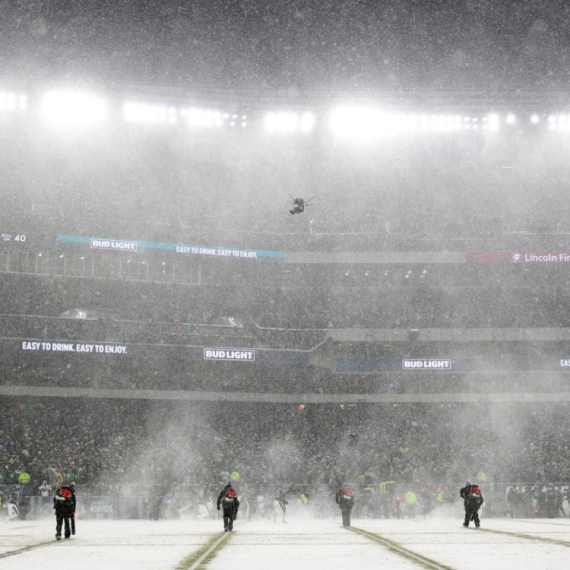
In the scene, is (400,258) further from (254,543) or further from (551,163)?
(254,543)

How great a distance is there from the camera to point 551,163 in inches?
1982

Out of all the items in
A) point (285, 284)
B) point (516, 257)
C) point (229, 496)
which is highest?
point (516, 257)

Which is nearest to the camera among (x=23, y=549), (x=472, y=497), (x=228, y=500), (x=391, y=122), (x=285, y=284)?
(x=23, y=549)

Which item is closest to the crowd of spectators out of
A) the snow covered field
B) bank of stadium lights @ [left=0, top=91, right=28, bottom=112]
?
the snow covered field

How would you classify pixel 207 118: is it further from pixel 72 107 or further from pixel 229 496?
pixel 229 496

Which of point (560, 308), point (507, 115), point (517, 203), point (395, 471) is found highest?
point (507, 115)

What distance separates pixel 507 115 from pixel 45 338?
32.2 m

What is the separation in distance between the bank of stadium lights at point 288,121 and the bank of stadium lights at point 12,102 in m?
15.0

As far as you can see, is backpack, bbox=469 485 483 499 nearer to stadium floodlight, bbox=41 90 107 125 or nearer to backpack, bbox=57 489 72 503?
backpack, bbox=57 489 72 503

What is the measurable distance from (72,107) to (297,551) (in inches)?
1526

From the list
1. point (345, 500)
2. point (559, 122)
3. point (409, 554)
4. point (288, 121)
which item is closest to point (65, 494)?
point (409, 554)

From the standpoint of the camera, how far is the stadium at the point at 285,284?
1473 inches

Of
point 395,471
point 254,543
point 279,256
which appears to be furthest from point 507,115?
point 254,543

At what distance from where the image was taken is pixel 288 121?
1897 inches
